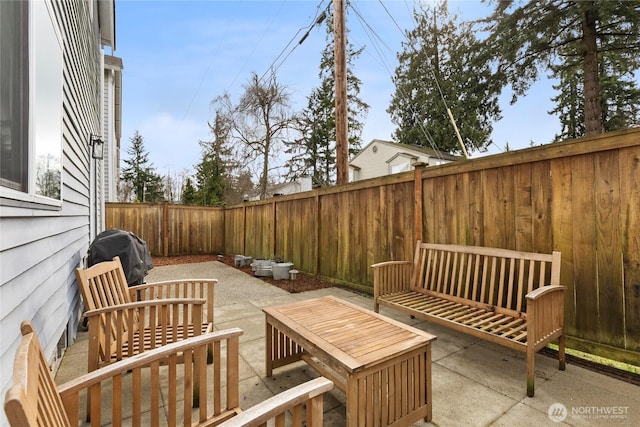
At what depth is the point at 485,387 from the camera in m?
2.15

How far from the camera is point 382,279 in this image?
3291 mm

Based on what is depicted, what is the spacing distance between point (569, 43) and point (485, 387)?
1035 cm

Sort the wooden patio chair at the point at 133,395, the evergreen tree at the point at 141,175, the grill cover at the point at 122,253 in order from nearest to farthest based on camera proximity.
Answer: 1. the wooden patio chair at the point at 133,395
2. the grill cover at the point at 122,253
3. the evergreen tree at the point at 141,175

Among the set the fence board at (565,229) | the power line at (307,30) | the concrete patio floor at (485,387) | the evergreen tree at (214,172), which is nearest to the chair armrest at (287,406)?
the concrete patio floor at (485,387)

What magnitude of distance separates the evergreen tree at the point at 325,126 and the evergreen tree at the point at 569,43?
28.0 feet

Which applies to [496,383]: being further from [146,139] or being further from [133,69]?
[146,139]

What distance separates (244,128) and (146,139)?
61.1ft

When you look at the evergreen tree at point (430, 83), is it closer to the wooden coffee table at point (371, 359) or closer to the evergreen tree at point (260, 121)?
the evergreen tree at point (260, 121)

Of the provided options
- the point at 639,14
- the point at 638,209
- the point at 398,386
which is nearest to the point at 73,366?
the point at 398,386

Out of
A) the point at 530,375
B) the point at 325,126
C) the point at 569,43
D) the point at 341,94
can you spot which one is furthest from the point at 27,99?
the point at 325,126

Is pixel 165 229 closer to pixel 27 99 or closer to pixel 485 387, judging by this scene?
pixel 27 99

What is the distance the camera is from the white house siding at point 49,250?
1266 mm

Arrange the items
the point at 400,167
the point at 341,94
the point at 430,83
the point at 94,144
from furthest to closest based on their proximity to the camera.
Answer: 1. the point at 430,83
2. the point at 400,167
3. the point at 341,94
4. the point at 94,144

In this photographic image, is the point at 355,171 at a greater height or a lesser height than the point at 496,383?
greater
